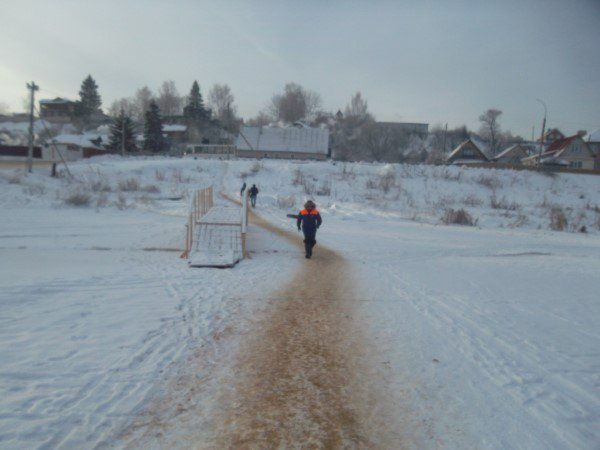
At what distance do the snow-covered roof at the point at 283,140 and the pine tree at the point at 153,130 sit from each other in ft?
38.9

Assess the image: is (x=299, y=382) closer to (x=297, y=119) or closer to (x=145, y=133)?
(x=145, y=133)

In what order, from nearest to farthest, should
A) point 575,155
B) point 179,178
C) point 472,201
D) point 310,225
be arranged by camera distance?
1. point 310,225
2. point 472,201
3. point 179,178
4. point 575,155

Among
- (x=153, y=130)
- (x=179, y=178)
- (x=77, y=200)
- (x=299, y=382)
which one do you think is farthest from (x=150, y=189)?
(x=153, y=130)

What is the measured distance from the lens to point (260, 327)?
5.31 metres

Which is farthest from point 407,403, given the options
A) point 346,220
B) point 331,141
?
point 331,141

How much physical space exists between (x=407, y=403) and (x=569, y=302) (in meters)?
5.40

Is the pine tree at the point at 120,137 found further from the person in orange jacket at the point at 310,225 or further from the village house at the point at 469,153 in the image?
the person in orange jacket at the point at 310,225

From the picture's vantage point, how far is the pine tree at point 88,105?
84.8m

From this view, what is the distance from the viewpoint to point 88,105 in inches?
3465

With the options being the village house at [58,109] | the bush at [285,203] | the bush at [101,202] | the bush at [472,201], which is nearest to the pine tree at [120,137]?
the village house at [58,109]

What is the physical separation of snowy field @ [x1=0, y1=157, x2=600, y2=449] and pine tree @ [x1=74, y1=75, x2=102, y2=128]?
3194 inches

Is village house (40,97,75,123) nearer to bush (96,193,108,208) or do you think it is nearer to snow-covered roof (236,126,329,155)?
snow-covered roof (236,126,329,155)

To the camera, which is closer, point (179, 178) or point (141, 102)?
point (179, 178)

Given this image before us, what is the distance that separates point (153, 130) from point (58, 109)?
149 ft
